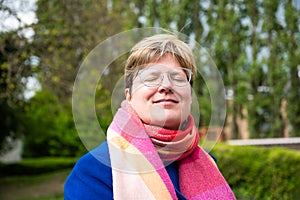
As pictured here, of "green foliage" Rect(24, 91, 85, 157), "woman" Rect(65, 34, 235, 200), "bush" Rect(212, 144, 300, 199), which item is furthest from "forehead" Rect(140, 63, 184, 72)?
"green foliage" Rect(24, 91, 85, 157)

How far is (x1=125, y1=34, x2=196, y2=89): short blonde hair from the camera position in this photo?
175 centimetres

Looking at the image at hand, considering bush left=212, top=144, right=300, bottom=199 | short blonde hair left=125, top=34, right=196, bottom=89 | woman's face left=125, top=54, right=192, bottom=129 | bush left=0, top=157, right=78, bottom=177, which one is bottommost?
bush left=0, top=157, right=78, bottom=177

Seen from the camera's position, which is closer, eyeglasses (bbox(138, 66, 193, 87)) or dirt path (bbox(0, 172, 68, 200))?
eyeglasses (bbox(138, 66, 193, 87))

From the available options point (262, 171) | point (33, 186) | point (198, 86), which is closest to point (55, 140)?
point (33, 186)

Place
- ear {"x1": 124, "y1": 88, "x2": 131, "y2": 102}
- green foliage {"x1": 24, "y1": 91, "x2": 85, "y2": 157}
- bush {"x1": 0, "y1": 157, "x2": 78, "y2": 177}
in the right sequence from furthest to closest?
green foliage {"x1": 24, "y1": 91, "x2": 85, "y2": 157}
bush {"x1": 0, "y1": 157, "x2": 78, "y2": 177}
ear {"x1": 124, "y1": 88, "x2": 131, "y2": 102}

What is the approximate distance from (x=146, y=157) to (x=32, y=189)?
13.5 m

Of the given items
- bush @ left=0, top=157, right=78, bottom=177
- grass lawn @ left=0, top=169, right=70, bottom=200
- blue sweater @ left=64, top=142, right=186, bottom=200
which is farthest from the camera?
bush @ left=0, top=157, right=78, bottom=177

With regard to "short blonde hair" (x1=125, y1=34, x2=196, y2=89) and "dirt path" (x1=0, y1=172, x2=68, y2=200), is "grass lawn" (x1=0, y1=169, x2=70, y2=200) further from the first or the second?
"short blonde hair" (x1=125, y1=34, x2=196, y2=89)

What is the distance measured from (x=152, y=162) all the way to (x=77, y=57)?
769cm

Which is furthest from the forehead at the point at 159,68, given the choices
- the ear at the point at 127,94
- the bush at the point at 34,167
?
the bush at the point at 34,167

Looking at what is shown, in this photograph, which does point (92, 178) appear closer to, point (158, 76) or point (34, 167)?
point (158, 76)

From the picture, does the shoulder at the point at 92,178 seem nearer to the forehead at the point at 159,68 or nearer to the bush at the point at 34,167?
the forehead at the point at 159,68

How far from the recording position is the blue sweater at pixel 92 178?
1656 mm

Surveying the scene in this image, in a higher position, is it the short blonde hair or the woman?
the short blonde hair
